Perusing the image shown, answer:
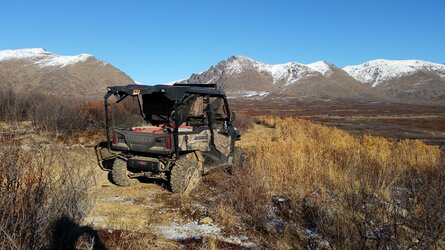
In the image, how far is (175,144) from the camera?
7000 mm

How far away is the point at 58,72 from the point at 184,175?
3944 inches

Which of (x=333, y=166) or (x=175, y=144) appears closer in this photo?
(x=175, y=144)

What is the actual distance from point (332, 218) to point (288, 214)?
110cm

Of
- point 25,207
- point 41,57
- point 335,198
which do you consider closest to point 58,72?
point 41,57

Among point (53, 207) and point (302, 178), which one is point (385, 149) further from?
point (53, 207)

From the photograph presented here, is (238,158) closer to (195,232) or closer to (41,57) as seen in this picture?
(195,232)

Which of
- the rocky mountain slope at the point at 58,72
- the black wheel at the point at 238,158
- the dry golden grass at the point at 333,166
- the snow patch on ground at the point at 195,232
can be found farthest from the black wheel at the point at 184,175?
the rocky mountain slope at the point at 58,72

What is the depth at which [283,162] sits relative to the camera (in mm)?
8688

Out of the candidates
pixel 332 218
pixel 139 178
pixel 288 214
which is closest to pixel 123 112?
pixel 139 178

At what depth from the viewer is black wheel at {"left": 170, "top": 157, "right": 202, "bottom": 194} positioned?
712 centimetres

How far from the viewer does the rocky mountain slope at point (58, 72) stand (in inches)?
3433

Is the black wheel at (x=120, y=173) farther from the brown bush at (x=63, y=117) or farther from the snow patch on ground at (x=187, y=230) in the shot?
the brown bush at (x=63, y=117)

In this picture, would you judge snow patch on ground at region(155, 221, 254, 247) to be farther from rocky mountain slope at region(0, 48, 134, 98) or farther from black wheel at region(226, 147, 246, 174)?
rocky mountain slope at region(0, 48, 134, 98)

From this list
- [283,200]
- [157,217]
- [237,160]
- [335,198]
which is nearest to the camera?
[157,217]
